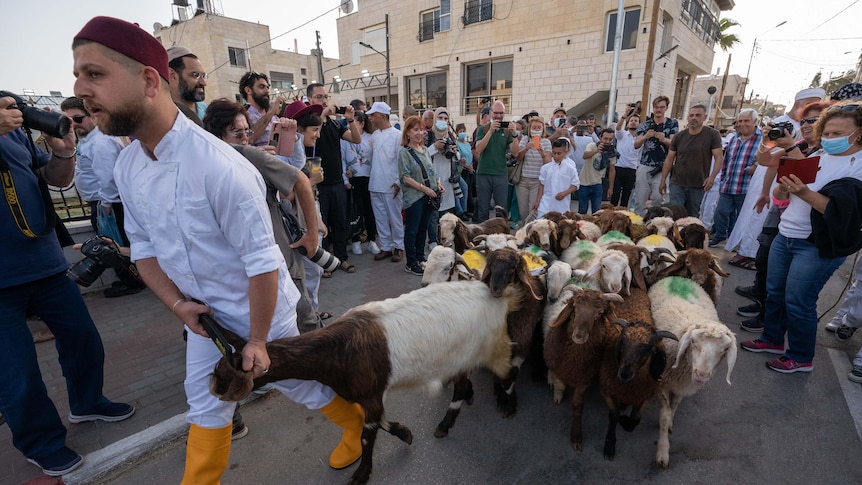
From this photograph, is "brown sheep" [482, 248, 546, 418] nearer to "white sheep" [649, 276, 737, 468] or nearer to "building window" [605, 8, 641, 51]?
"white sheep" [649, 276, 737, 468]

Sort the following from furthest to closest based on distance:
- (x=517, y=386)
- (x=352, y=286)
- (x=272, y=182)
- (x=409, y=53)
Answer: (x=409, y=53) → (x=352, y=286) → (x=517, y=386) → (x=272, y=182)

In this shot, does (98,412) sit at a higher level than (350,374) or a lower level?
lower

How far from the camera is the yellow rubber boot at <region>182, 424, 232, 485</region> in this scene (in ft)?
6.52

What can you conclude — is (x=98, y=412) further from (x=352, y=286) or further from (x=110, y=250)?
(x=352, y=286)

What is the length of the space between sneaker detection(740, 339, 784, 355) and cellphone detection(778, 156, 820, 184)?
195cm

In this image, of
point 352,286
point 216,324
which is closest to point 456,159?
point 352,286

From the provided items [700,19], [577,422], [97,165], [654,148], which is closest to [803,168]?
[577,422]

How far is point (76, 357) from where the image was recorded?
2828 mm

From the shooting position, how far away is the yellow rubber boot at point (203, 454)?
1.99 m

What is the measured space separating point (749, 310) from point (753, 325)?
0.45 m

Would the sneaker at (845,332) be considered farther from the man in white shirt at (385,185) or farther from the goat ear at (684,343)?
the man in white shirt at (385,185)

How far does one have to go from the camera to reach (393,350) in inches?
99.0

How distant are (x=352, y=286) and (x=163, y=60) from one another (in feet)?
15.1

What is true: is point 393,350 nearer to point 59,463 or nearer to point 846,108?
point 59,463
